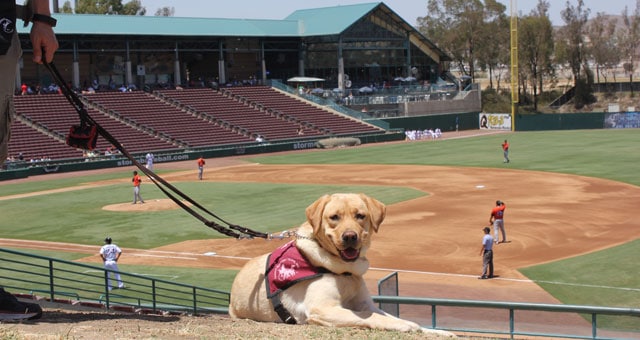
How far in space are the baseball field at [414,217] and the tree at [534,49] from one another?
2110 inches

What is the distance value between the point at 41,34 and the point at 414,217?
25442mm

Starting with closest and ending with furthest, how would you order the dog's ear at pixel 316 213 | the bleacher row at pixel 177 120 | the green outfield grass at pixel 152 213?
the dog's ear at pixel 316 213 → the green outfield grass at pixel 152 213 → the bleacher row at pixel 177 120

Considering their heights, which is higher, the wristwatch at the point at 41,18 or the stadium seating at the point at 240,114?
the wristwatch at the point at 41,18

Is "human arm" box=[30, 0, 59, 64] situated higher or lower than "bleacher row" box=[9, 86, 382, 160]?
higher

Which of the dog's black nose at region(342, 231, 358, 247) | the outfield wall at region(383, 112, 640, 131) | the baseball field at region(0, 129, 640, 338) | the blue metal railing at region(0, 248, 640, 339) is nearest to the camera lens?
the dog's black nose at region(342, 231, 358, 247)

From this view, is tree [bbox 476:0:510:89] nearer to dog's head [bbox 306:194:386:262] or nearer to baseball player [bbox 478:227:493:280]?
Result: baseball player [bbox 478:227:493:280]

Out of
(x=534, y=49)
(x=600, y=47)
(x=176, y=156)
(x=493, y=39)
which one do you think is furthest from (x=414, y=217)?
(x=600, y=47)

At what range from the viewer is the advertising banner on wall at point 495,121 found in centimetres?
8356

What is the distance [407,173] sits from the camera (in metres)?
47.1

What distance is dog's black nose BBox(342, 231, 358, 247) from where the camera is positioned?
6.25 metres

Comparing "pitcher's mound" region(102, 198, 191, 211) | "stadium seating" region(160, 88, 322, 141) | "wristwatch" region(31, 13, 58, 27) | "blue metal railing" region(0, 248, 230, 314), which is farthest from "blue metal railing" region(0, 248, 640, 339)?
"stadium seating" region(160, 88, 322, 141)

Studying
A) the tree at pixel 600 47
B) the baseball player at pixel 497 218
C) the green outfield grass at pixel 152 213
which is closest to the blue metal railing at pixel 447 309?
the baseball player at pixel 497 218

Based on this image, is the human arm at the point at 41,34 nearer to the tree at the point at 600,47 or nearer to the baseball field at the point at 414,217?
the baseball field at the point at 414,217

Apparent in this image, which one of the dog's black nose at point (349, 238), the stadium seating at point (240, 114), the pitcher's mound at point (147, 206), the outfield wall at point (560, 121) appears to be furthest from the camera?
the outfield wall at point (560, 121)
